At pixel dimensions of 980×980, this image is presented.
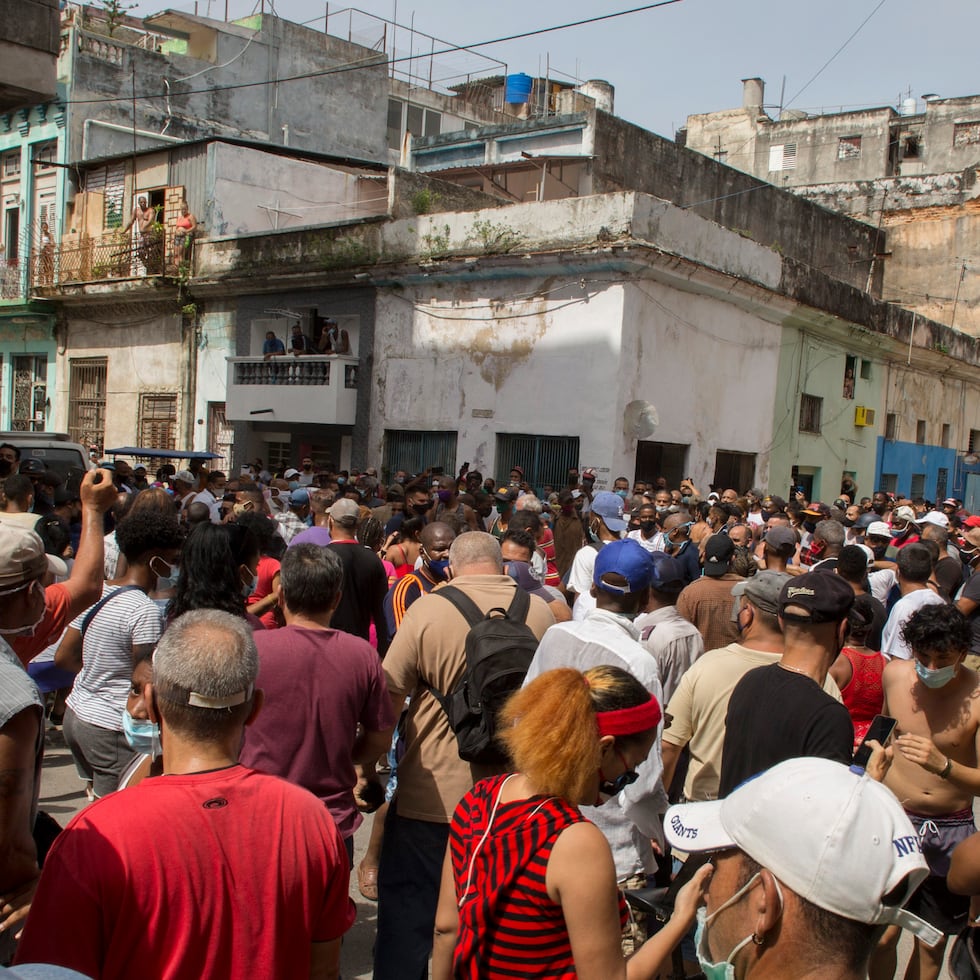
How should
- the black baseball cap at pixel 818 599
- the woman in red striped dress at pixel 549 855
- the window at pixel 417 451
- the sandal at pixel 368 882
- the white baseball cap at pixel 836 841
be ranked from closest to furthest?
the white baseball cap at pixel 836 841 → the woman in red striped dress at pixel 549 855 → the black baseball cap at pixel 818 599 → the sandal at pixel 368 882 → the window at pixel 417 451

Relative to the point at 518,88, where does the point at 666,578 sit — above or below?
below

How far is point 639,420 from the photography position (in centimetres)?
1619

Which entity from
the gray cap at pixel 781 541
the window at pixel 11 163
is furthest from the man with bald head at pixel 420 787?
the window at pixel 11 163

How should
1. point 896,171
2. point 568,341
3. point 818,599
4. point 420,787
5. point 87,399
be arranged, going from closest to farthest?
point 818,599, point 420,787, point 568,341, point 87,399, point 896,171

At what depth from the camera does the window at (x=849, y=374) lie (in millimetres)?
22281

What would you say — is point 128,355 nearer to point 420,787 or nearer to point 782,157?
point 420,787

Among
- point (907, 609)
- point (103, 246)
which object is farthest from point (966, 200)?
point (907, 609)

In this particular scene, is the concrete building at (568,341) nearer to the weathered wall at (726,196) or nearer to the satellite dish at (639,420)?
the satellite dish at (639,420)

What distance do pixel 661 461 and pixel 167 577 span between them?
1436 cm

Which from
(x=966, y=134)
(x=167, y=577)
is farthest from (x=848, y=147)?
(x=167, y=577)

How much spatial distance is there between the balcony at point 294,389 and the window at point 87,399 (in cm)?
545

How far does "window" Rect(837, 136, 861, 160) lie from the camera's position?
39.6 meters

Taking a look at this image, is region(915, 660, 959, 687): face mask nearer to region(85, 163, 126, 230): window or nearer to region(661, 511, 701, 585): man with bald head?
region(661, 511, 701, 585): man with bald head

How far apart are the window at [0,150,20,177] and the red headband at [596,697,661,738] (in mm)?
27288
